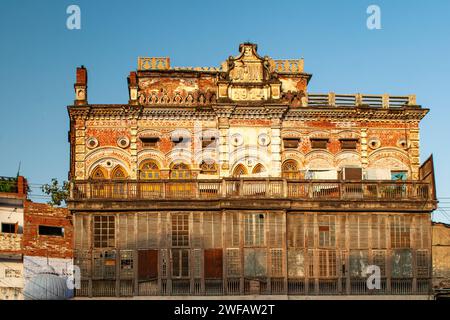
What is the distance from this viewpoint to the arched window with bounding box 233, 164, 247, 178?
6150 cm

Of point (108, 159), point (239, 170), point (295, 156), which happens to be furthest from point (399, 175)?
point (108, 159)

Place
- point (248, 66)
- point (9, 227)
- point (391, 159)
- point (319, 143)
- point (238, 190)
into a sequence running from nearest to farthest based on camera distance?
point (238, 190), point (9, 227), point (248, 66), point (319, 143), point (391, 159)

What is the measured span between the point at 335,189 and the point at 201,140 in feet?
28.6

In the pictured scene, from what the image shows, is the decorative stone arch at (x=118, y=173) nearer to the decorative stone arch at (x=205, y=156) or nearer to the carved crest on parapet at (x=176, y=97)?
the carved crest on parapet at (x=176, y=97)

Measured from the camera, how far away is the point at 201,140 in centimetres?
6191

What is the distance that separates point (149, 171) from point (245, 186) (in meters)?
6.51

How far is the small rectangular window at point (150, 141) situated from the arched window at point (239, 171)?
16.3 ft

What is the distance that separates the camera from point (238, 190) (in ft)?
191

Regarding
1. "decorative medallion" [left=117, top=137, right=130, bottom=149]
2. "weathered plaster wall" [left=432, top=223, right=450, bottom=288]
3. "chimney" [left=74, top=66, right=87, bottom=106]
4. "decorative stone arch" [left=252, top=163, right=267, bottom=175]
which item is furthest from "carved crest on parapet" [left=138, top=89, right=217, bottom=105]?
"weathered plaster wall" [left=432, top=223, right=450, bottom=288]

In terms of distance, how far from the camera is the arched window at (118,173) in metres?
61.2

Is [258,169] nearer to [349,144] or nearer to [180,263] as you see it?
[349,144]
